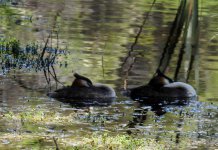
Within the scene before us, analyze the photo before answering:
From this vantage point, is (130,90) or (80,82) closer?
(80,82)

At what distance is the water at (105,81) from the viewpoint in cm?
733

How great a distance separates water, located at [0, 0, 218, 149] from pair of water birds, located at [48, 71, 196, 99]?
0.69 feet

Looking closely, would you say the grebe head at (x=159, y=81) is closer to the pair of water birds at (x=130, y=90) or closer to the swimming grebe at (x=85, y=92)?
the pair of water birds at (x=130, y=90)

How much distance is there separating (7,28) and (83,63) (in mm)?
6044

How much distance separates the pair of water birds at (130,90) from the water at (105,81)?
21 cm

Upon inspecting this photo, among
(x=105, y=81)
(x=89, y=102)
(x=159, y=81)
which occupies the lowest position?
(x=105, y=81)

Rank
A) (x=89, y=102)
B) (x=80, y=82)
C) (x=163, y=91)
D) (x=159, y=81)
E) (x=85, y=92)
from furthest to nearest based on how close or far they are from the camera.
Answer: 1. (x=159, y=81)
2. (x=163, y=91)
3. (x=80, y=82)
4. (x=85, y=92)
5. (x=89, y=102)

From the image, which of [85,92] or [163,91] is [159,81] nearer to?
[163,91]

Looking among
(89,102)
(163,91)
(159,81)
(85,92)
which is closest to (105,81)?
(159,81)

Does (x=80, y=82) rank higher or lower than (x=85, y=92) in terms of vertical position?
higher

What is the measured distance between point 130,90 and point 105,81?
1239mm

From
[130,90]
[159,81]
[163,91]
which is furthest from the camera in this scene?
[159,81]

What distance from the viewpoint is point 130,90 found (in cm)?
998

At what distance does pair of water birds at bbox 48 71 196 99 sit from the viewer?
9625mm
